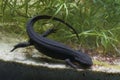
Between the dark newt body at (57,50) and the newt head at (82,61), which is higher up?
the dark newt body at (57,50)

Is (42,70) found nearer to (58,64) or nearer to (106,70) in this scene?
(58,64)

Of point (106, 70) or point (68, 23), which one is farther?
point (68, 23)

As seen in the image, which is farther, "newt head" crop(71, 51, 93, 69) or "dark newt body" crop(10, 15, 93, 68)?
"dark newt body" crop(10, 15, 93, 68)

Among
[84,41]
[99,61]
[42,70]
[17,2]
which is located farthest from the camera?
[17,2]

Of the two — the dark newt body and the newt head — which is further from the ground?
the dark newt body

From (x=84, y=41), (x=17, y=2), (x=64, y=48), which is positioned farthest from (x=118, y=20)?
(x=17, y=2)

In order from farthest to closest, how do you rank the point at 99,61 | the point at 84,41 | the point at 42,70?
the point at 84,41, the point at 99,61, the point at 42,70

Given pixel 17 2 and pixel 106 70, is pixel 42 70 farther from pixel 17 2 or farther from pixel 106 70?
pixel 17 2

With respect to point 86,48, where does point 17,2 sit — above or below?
above

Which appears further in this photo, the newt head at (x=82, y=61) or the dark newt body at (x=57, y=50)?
the dark newt body at (x=57, y=50)

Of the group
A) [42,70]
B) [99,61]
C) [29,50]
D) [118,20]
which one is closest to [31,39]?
[29,50]
